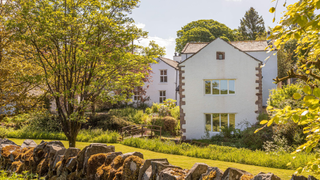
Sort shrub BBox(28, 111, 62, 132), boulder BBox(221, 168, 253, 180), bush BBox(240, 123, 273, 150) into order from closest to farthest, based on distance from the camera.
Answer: boulder BBox(221, 168, 253, 180) → bush BBox(240, 123, 273, 150) → shrub BBox(28, 111, 62, 132)

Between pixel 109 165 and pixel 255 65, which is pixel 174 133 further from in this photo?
pixel 109 165

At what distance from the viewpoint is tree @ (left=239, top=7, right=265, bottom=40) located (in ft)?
175

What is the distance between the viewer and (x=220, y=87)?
1861cm

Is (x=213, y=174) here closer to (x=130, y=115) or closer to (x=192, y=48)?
(x=130, y=115)

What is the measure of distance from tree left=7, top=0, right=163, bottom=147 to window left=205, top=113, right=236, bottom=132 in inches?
389

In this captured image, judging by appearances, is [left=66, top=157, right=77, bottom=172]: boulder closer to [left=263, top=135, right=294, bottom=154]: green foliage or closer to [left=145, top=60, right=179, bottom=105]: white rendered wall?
[left=263, top=135, right=294, bottom=154]: green foliage

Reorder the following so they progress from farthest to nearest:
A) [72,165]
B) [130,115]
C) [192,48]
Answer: [192,48] → [130,115] → [72,165]

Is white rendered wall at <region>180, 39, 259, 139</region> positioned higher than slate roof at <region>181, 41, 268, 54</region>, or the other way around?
slate roof at <region>181, 41, 268, 54</region>

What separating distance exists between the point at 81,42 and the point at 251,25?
51.6 metres

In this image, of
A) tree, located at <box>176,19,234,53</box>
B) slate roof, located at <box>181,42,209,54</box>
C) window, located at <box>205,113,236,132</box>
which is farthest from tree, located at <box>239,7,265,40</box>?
window, located at <box>205,113,236,132</box>

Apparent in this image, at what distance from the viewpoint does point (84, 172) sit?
5980 millimetres

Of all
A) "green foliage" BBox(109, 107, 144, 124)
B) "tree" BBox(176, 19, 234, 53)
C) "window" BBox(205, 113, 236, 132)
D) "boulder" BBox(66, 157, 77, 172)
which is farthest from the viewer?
"tree" BBox(176, 19, 234, 53)

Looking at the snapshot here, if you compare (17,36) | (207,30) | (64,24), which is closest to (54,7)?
(64,24)

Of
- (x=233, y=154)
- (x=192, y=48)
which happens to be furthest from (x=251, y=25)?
(x=233, y=154)
